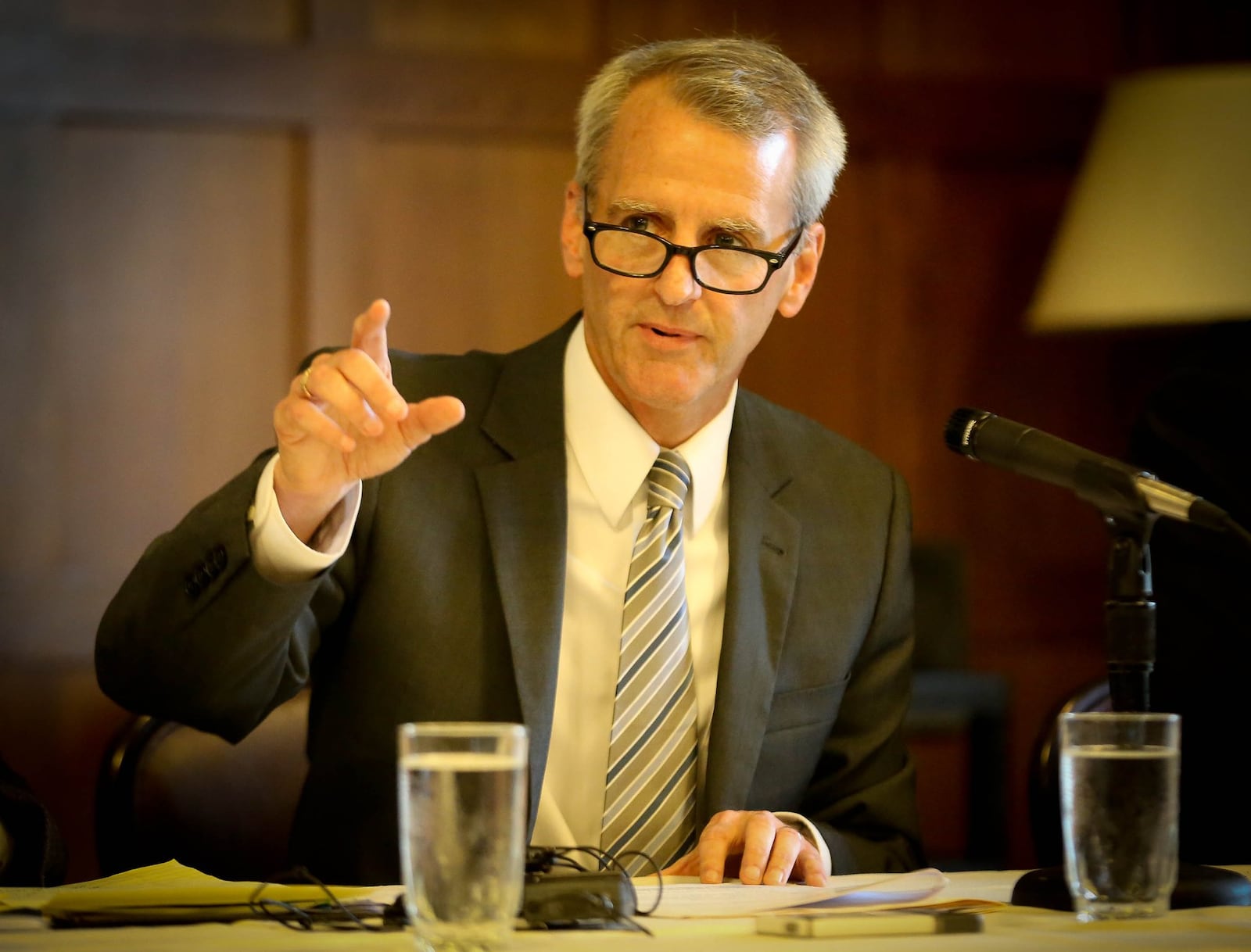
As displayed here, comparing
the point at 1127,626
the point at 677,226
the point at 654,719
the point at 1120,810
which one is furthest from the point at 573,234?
the point at 1120,810

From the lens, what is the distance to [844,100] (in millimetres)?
3895

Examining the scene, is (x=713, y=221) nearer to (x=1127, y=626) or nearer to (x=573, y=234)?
(x=573, y=234)

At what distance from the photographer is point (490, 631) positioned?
1.93 m

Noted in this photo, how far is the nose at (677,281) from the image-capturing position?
6.27 ft

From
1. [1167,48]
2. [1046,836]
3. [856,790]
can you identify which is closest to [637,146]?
[856,790]

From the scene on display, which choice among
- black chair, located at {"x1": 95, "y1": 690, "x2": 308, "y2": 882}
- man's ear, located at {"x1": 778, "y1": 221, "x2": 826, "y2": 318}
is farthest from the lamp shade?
black chair, located at {"x1": 95, "y1": 690, "x2": 308, "y2": 882}

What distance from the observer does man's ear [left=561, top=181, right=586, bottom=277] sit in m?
2.12

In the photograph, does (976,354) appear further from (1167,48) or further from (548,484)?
(548,484)

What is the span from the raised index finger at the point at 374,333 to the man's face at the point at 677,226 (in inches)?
19.6

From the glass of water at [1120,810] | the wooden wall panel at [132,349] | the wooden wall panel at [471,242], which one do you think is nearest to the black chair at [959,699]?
the wooden wall panel at [471,242]

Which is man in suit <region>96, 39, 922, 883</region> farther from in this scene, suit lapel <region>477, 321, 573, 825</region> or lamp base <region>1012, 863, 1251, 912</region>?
lamp base <region>1012, 863, 1251, 912</region>

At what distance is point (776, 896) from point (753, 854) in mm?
129

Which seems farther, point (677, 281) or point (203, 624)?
point (677, 281)

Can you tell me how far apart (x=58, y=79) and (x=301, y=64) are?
20.7 inches
